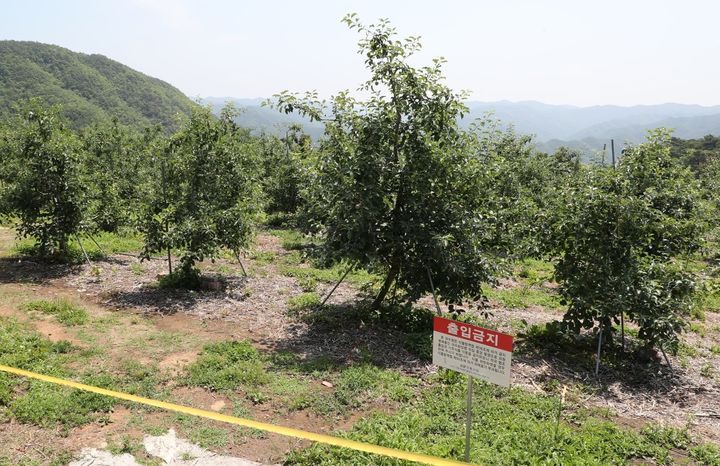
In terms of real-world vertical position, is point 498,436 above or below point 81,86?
below

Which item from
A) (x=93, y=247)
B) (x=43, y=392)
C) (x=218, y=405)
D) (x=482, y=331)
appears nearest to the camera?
(x=482, y=331)

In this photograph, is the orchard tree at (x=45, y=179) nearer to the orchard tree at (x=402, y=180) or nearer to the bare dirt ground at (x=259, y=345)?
the bare dirt ground at (x=259, y=345)

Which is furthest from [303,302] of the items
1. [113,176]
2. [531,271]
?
[113,176]

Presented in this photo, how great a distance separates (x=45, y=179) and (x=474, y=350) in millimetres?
12126

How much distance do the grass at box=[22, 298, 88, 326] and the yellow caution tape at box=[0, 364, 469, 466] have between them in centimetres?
221

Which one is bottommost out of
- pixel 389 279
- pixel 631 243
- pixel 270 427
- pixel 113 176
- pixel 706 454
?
pixel 706 454

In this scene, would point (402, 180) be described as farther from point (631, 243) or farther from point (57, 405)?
point (57, 405)

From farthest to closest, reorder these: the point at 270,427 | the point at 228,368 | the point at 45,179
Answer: the point at 45,179, the point at 228,368, the point at 270,427

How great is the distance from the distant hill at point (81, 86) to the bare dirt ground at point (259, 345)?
9954 centimetres

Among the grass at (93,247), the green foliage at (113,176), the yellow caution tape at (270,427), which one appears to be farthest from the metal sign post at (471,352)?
the grass at (93,247)

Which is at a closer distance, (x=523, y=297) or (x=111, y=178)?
(x=523, y=297)

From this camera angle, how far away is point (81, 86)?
125375 millimetres

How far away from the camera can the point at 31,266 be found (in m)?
12.7

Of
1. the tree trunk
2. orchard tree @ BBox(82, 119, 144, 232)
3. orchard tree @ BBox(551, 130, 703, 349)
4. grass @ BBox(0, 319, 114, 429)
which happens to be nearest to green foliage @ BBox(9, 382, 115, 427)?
grass @ BBox(0, 319, 114, 429)
